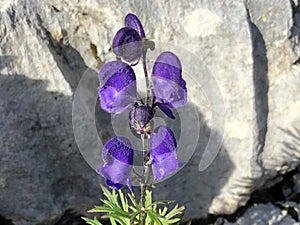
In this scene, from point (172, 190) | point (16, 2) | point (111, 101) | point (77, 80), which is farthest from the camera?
point (172, 190)

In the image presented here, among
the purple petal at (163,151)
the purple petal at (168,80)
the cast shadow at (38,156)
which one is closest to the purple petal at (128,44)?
the purple petal at (168,80)

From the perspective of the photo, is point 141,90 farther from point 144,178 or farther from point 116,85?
point 116,85

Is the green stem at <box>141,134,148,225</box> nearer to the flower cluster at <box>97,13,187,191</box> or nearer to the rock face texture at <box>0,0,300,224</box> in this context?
the flower cluster at <box>97,13,187,191</box>

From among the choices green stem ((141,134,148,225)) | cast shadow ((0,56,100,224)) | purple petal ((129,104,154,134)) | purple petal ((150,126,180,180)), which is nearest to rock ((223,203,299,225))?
cast shadow ((0,56,100,224))

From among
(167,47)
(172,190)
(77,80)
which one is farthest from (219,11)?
(172,190)

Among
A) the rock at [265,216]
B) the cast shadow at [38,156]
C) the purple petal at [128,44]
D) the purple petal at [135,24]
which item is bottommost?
the rock at [265,216]

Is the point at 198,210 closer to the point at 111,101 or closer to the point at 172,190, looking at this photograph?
the point at 172,190

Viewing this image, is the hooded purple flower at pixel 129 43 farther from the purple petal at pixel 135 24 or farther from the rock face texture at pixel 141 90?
the rock face texture at pixel 141 90
